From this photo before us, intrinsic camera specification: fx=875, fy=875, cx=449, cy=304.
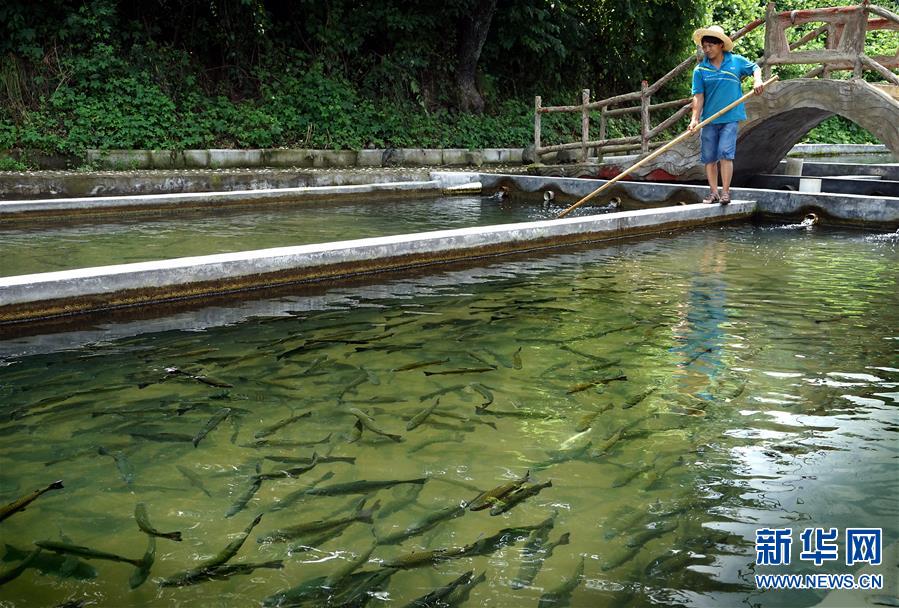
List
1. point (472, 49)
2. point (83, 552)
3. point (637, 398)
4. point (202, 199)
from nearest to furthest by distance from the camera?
point (83, 552) → point (637, 398) → point (202, 199) → point (472, 49)

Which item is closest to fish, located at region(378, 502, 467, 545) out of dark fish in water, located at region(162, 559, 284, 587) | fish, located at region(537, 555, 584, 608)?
dark fish in water, located at region(162, 559, 284, 587)

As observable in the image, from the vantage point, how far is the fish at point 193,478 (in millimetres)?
3193

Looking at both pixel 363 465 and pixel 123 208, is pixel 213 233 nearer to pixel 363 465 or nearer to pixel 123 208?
pixel 123 208

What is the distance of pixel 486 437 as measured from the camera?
367 centimetres

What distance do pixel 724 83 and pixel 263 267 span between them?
5.78 m

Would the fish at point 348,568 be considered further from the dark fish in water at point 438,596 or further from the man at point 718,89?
the man at point 718,89

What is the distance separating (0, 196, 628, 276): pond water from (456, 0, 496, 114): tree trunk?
686cm

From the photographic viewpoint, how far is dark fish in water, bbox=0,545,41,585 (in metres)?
2.58

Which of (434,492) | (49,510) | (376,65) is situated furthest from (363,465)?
(376,65)

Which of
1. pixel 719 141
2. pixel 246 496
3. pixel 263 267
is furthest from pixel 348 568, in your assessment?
pixel 719 141

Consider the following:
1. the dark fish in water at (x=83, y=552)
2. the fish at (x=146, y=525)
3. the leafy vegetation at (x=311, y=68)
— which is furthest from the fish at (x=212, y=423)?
the leafy vegetation at (x=311, y=68)

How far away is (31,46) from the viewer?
14.7 metres

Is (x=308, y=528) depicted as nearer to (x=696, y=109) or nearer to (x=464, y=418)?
(x=464, y=418)

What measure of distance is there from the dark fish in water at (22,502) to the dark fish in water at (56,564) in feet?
0.87
